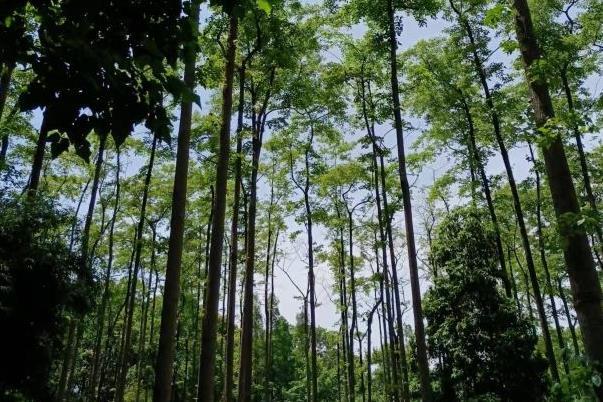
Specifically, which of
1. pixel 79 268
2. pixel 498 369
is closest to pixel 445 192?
pixel 498 369

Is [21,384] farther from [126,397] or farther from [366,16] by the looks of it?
[126,397]

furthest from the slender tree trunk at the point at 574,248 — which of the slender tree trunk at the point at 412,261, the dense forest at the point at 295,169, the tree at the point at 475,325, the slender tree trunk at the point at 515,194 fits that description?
the tree at the point at 475,325

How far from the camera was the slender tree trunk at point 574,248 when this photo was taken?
364 centimetres

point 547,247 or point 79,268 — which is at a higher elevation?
point 79,268

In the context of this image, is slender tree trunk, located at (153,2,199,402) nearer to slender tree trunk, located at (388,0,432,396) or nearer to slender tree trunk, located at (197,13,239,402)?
slender tree trunk, located at (197,13,239,402)

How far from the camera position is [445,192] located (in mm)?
24781

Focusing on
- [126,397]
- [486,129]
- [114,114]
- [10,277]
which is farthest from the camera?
[126,397]

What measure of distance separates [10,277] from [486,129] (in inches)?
624

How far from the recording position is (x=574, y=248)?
3867 mm

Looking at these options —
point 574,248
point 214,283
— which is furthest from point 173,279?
point 574,248

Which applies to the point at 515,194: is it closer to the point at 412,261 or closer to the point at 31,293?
the point at 412,261

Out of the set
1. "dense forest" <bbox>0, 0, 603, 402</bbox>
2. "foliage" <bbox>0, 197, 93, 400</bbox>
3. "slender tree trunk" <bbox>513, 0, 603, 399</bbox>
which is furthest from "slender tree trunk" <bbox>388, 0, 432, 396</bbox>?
"foliage" <bbox>0, 197, 93, 400</bbox>

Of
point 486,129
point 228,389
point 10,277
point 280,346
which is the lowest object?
point 228,389

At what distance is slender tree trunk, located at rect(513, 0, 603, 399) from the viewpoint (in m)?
3.64
